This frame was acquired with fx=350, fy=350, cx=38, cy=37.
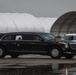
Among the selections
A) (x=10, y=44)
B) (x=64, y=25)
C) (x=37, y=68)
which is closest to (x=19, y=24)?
(x=64, y=25)

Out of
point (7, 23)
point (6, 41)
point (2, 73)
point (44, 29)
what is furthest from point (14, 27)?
point (2, 73)

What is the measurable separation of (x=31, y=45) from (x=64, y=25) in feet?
80.3

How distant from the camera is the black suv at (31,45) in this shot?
20.5 meters

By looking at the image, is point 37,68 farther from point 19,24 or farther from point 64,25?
point 19,24

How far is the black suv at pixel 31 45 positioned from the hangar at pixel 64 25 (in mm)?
19826

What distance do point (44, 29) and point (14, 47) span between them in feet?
117

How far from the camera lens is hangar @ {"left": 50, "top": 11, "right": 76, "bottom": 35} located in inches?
1657

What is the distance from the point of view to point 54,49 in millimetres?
20578

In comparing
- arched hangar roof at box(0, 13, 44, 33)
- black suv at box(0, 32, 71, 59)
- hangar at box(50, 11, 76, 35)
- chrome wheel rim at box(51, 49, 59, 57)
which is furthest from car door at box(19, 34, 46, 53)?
arched hangar roof at box(0, 13, 44, 33)

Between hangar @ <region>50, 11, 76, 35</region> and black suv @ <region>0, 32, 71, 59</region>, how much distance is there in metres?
19.8

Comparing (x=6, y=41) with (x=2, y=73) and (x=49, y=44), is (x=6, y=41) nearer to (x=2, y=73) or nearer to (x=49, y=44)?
(x=49, y=44)

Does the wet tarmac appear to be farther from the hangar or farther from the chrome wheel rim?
the hangar

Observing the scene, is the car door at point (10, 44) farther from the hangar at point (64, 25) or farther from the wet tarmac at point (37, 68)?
the hangar at point (64, 25)

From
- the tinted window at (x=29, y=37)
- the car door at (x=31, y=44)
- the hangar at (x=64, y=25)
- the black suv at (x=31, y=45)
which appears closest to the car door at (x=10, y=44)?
the black suv at (x=31, y=45)
